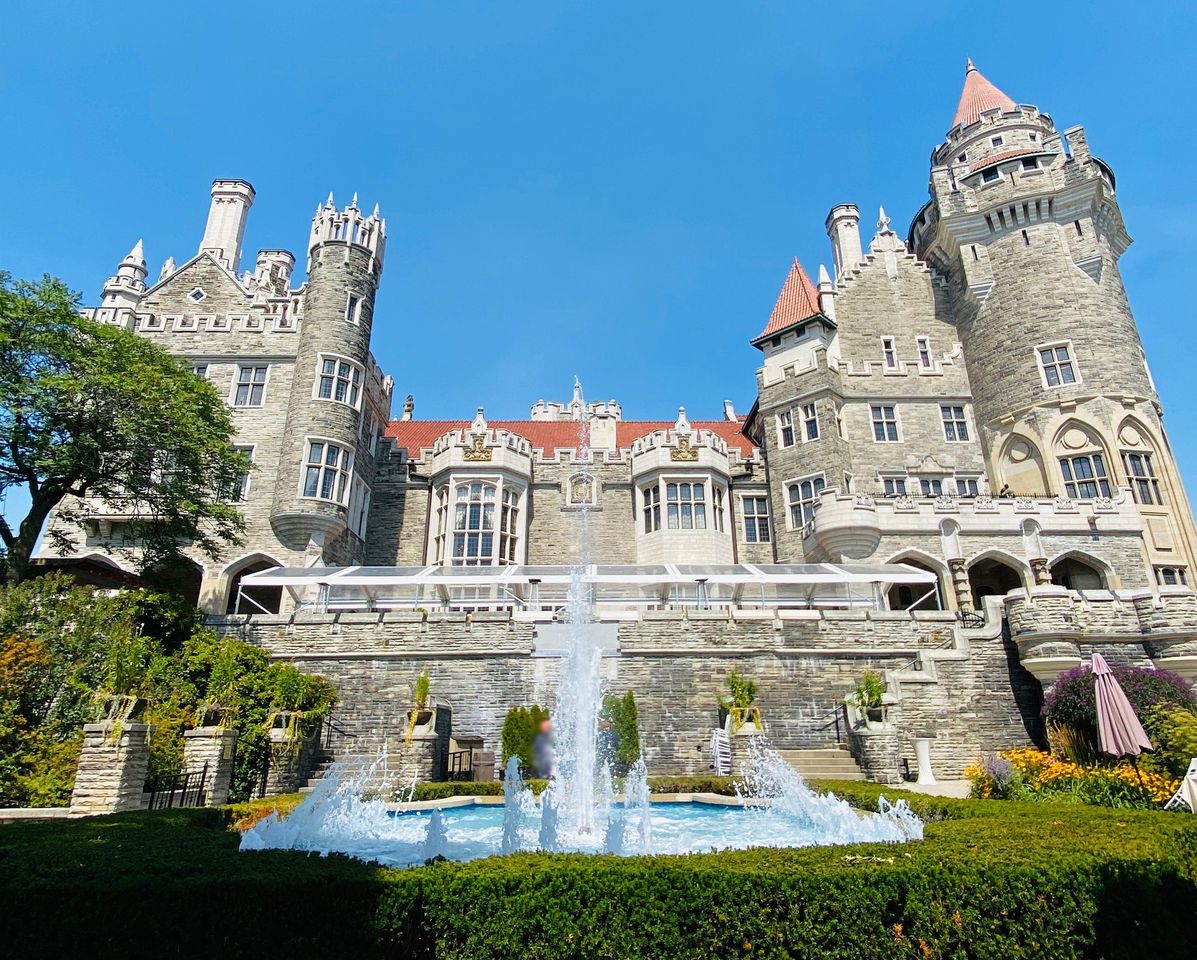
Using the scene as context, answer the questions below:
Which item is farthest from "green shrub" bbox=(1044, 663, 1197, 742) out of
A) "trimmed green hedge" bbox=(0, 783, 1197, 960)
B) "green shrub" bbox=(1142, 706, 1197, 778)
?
"trimmed green hedge" bbox=(0, 783, 1197, 960)

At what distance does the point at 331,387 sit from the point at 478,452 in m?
6.00

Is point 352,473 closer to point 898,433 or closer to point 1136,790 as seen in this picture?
point 898,433

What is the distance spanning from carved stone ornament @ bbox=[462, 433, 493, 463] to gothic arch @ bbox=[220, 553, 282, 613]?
8114 millimetres

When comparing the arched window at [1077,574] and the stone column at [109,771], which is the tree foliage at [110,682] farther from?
the arched window at [1077,574]

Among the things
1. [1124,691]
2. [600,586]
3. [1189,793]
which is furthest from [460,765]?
[1124,691]

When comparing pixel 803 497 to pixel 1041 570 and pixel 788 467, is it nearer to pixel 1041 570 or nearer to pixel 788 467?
pixel 788 467

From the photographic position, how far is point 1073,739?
15.0 meters

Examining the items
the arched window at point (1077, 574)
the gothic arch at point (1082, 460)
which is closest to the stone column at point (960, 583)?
the arched window at point (1077, 574)

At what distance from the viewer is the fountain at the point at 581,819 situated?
8547 millimetres

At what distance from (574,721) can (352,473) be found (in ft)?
46.0

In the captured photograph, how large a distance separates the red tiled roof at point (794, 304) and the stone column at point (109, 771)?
91.1ft

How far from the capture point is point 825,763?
54.1 ft

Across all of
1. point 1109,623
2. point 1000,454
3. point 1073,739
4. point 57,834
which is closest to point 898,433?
point 1000,454

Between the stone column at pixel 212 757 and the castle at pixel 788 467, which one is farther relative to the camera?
the castle at pixel 788 467
